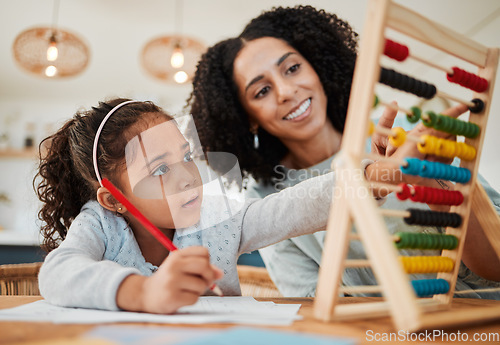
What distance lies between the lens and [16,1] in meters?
3.08

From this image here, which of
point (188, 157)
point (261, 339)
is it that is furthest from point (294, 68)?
point (261, 339)

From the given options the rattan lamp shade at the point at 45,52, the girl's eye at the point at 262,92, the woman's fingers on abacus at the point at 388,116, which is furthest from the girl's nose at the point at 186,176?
the rattan lamp shade at the point at 45,52

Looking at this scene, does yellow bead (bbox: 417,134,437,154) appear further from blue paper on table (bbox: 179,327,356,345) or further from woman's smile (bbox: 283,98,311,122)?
woman's smile (bbox: 283,98,311,122)

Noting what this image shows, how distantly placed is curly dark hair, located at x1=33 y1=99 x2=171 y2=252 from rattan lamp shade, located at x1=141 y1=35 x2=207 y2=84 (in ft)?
5.20

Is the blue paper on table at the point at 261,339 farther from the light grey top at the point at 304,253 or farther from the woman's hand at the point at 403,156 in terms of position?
the light grey top at the point at 304,253

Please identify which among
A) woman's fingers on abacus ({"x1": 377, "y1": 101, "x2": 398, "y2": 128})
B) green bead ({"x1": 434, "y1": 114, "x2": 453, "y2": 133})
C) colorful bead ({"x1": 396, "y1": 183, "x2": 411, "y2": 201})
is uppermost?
woman's fingers on abacus ({"x1": 377, "y1": 101, "x2": 398, "y2": 128})

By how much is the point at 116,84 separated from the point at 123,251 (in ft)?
13.7

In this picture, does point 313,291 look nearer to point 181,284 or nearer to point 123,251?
point 123,251

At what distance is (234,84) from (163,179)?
682mm

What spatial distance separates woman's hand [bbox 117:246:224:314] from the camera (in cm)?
55

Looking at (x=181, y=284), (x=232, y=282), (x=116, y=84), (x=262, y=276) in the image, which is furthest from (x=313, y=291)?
(x=116, y=84)

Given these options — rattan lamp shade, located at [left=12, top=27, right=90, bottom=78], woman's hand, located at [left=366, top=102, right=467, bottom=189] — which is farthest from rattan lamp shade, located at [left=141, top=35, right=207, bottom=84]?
woman's hand, located at [left=366, top=102, right=467, bottom=189]

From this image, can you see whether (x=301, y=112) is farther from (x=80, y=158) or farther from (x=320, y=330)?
(x=320, y=330)

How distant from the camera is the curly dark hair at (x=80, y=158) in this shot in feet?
3.10
